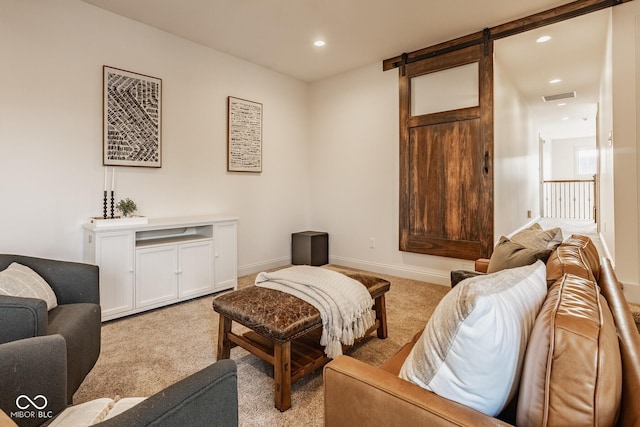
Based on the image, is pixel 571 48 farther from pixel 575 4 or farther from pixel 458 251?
pixel 458 251

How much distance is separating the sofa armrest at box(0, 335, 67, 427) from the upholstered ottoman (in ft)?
2.70

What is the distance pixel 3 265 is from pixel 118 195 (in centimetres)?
127

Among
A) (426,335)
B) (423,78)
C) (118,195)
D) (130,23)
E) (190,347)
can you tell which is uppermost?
(130,23)

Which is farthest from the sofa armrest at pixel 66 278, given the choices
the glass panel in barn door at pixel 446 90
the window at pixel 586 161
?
the window at pixel 586 161

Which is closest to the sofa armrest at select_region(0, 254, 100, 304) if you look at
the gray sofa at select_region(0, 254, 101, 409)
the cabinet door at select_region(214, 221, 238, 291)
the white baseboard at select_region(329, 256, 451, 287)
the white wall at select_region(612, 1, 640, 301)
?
the gray sofa at select_region(0, 254, 101, 409)

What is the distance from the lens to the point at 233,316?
1855 mm

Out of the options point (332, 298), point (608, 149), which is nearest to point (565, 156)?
point (608, 149)

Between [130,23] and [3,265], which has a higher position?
[130,23]

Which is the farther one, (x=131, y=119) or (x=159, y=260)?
(x=131, y=119)

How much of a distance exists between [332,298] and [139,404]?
4.15 feet

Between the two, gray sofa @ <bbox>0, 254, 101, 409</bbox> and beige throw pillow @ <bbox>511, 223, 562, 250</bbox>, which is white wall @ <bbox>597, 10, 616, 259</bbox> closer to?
beige throw pillow @ <bbox>511, 223, 562, 250</bbox>

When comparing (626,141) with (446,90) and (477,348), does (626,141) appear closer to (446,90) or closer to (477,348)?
(446,90)

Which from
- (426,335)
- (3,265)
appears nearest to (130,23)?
(3,265)

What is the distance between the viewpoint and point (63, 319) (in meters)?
1.64
